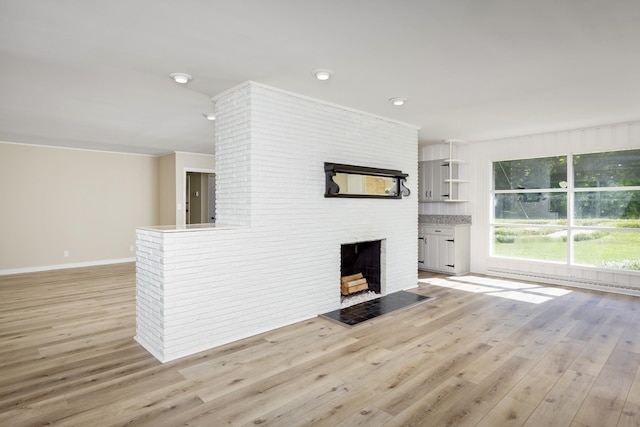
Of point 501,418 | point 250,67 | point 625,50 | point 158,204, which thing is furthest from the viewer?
point 158,204

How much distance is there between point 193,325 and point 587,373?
315 cm

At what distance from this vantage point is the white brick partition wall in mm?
3049

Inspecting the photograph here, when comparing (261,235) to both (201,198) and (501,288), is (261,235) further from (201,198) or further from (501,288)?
(201,198)

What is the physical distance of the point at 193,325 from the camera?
122 inches

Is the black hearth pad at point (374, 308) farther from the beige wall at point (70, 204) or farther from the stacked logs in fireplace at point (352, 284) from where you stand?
the beige wall at point (70, 204)

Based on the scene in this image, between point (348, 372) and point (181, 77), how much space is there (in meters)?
2.89

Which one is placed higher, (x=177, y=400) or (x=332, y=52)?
(x=332, y=52)

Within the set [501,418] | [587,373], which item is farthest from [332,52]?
[587,373]

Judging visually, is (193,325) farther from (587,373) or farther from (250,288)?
(587,373)

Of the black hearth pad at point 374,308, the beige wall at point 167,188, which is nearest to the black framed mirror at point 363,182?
the black hearth pad at point 374,308

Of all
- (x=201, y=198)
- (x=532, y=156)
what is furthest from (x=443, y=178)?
(x=201, y=198)

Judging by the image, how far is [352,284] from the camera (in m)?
4.72

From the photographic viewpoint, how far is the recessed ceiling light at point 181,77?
320 centimetres

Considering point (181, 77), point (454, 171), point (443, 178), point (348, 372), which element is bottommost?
point (348, 372)
